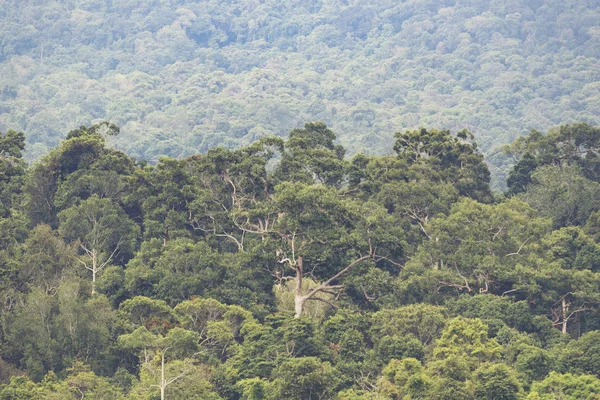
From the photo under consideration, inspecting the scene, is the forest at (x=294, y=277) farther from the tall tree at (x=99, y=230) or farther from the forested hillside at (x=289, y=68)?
the forested hillside at (x=289, y=68)

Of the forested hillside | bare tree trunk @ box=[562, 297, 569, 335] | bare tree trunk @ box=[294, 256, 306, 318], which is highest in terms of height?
bare tree trunk @ box=[294, 256, 306, 318]

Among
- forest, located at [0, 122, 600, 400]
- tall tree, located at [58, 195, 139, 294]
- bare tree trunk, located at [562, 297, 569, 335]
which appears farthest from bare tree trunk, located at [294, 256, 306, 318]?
bare tree trunk, located at [562, 297, 569, 335]

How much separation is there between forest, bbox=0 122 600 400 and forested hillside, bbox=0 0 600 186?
192ft

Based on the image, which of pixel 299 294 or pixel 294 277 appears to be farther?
pixel 294 277

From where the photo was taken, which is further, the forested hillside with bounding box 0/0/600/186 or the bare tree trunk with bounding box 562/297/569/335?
the forested hillside with bounding box 0/0/600/186

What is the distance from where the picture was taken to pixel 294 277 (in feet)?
134

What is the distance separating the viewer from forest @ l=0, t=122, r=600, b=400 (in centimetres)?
3500

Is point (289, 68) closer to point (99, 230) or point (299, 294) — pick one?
point (99, 230)

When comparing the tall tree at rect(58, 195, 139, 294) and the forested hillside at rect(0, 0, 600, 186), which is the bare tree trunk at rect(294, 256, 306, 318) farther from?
the forested hillside at rect(0, 0, 600, 186)

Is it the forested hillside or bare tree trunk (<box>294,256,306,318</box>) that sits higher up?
bare tree trunk (<box>294,256,306,318</box>)

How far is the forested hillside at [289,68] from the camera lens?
11981 centimetres

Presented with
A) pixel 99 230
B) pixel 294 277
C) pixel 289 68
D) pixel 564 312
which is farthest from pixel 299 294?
pixel 289 68

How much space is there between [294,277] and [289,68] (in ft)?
370

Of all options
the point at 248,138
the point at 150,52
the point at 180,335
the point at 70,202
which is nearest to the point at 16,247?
the point at 70,202
